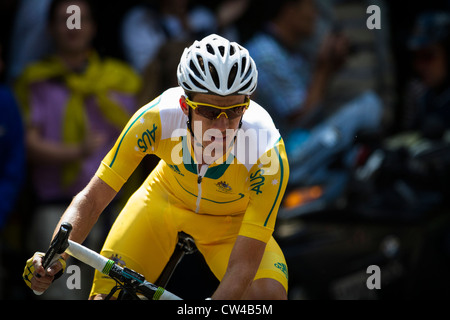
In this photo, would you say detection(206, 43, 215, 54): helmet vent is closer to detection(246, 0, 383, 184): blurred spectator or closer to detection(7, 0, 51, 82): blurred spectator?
detection(246, 0, 383, 184): blurred spectator

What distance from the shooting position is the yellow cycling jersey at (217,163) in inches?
199

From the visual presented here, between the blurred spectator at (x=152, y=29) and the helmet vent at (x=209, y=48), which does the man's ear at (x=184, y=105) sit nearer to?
the helmet vent at (x=209, y=48)

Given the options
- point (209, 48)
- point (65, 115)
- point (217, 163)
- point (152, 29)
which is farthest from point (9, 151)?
point (209, 48)

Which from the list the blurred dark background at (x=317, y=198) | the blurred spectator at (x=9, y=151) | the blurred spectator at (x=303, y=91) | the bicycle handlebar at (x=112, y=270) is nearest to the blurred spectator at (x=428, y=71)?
the blurred dark background at (x=317, y=198)

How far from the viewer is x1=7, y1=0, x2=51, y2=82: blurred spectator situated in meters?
8.53

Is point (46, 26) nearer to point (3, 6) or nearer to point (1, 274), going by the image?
point (3, 6)

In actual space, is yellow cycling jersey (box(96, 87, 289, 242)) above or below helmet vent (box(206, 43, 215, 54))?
below

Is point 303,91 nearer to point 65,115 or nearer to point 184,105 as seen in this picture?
point 65,115

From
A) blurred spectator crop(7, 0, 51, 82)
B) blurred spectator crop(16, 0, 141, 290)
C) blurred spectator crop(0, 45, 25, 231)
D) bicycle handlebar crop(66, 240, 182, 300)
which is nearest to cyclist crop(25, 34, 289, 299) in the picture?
bicycle handlebar crop(66, 240, 182, 300)

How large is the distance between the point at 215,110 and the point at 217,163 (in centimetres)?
49

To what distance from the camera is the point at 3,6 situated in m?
8.87

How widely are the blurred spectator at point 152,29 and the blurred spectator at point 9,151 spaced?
152cm
